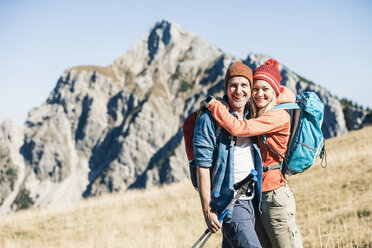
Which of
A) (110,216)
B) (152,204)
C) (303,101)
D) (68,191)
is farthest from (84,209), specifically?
(68,191)

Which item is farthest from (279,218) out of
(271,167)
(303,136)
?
(303,136)

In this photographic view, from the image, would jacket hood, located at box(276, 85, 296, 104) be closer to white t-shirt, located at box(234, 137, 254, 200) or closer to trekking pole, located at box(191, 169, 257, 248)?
white t-shirt, located at box(234, 137, 254, 200)

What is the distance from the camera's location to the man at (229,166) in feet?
10.3

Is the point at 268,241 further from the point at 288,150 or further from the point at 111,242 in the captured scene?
the point at 111,242

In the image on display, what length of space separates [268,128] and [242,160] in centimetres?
47

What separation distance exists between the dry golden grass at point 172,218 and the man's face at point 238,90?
351cm

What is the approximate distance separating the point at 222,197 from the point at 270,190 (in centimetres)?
64

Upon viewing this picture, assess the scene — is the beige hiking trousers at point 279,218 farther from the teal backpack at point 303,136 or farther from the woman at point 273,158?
the teal backpack at point 303,136

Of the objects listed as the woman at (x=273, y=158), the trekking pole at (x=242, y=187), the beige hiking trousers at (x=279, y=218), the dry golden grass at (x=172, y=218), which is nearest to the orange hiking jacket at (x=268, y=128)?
the woman at (x=273, y=158)

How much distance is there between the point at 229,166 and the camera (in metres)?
3.24

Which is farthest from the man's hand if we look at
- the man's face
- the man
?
the man's face

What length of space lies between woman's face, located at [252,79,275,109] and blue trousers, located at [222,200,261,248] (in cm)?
117

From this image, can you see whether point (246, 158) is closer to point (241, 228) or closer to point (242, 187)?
point (242, 187)

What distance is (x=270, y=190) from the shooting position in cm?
345
